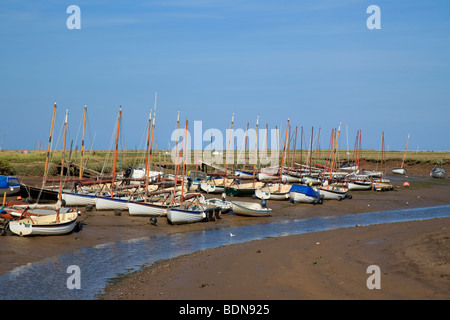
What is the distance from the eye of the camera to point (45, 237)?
29609 mm

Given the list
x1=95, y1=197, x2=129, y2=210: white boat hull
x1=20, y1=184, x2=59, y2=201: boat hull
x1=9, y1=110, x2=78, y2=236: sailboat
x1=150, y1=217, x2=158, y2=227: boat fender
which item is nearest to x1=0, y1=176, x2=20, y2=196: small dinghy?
x1=20, y1=184, x2=59, y2=201: boat hull

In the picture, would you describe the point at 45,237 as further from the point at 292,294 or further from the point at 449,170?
the point at 449,170

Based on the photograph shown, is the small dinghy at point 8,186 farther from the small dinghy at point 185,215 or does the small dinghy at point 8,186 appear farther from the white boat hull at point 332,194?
the white boat hull at point 332,194

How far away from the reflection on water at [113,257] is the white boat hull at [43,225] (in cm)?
300

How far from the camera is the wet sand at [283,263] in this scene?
17.4m

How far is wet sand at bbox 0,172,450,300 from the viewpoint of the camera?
684 inches

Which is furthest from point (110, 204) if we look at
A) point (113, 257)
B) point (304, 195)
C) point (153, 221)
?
point (304, 195)

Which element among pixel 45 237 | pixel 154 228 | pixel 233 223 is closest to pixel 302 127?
pixel 233 223

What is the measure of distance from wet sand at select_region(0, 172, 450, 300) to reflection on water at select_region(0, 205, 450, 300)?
108 cm

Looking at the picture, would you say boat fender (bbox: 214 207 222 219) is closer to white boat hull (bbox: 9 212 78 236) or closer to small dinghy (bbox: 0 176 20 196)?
white boat hull (bbox: 9 212 78 236)

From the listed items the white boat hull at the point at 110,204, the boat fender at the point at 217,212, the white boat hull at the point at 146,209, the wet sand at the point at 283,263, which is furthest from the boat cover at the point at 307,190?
the white boat hull at the point at 110,204

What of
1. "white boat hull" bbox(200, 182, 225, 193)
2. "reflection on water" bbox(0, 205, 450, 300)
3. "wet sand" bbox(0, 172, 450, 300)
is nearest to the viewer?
"wet sand" bbox(0, 172, 450, 300)

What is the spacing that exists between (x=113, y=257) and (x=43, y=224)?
19.9ft
